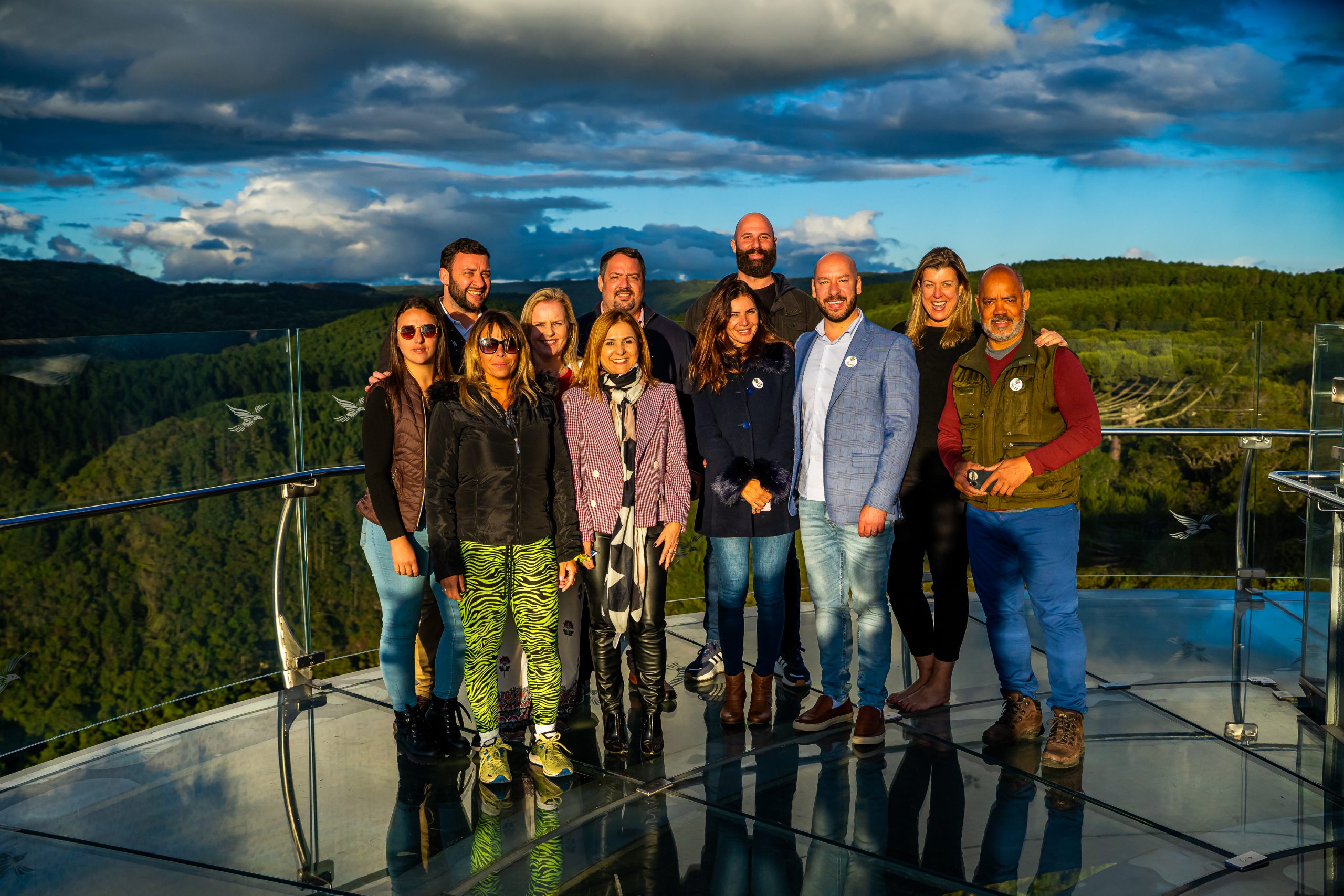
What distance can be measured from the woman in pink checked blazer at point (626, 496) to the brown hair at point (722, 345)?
180mm

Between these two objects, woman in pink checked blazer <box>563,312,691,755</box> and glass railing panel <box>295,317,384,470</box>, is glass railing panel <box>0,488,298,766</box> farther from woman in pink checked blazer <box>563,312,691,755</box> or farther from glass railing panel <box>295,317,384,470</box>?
woman in pink checked blazer <box>563,312,691,755</box>

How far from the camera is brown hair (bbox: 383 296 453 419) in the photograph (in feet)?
12.0

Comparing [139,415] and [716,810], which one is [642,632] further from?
[139,415]

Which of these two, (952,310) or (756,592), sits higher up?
(952,310)

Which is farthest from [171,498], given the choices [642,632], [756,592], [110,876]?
[756,592]

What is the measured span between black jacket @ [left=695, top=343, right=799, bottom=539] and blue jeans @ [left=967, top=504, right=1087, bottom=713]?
30.6 inches

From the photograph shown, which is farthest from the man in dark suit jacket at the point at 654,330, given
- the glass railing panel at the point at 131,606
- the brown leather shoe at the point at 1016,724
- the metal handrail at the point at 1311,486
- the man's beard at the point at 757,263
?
the metal handrail at the point at 1311,486

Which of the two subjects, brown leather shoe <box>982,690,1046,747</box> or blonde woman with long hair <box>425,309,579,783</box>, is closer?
blonde woman with long hair <box>425,309,579,783</box>

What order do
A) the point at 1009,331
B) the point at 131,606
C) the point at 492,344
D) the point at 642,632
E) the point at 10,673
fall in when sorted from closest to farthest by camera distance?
the point at 492,344
the point at 1009,331
the point at 642,632
the point at 10,673
the point at 131,606

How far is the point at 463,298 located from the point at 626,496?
118 cm

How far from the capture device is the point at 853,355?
12.4 ft

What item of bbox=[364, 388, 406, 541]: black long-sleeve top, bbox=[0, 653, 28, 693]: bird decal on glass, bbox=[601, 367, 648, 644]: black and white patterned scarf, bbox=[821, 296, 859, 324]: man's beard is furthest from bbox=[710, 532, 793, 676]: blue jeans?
bbox=[0, 653, 28, 693]: bird decal on glass

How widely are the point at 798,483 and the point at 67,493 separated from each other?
12.1 meters

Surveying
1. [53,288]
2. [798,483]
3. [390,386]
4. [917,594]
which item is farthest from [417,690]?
[53,288]
